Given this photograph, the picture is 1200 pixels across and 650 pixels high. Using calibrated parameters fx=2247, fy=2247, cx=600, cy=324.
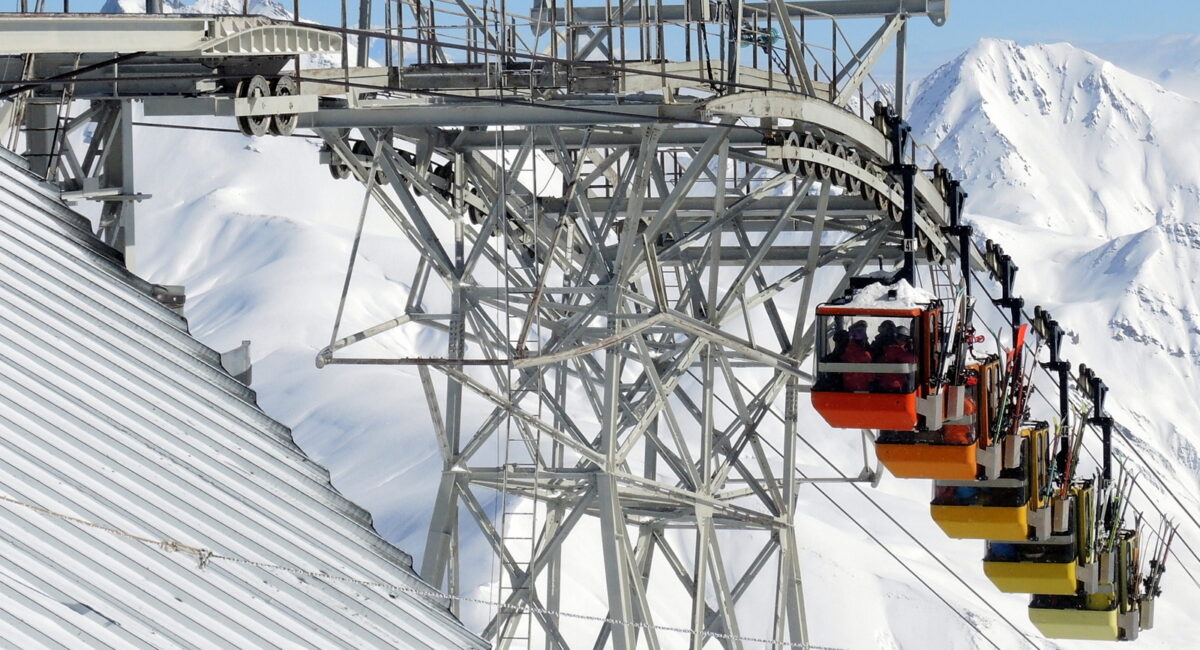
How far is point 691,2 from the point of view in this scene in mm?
26406

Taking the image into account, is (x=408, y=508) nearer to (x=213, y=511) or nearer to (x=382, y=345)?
(x=382, y=345)

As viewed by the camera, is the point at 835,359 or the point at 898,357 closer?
the point at 898,357

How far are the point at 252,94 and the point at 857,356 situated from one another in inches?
291

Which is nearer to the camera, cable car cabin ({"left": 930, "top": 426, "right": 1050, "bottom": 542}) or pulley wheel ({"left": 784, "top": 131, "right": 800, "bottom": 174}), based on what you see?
pulley wheel ({"left": 784, "top": 131, "right": 800, "bottom": 174})

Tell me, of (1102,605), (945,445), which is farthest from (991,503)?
(1102,605)

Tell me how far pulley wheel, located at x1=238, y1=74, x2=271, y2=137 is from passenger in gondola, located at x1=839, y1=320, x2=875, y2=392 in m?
7.01

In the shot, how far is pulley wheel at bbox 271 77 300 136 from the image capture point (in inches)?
838

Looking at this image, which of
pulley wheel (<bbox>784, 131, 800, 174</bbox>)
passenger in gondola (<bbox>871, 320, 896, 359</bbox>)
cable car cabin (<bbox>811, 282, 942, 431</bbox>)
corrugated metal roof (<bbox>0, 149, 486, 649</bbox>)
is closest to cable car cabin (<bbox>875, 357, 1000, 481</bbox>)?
cable car cabin (<bbox>811, 282, 942, 431</bbox>)

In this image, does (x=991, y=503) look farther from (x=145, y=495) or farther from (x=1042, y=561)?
(x=145, y=495)

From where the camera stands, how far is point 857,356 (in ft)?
80.0

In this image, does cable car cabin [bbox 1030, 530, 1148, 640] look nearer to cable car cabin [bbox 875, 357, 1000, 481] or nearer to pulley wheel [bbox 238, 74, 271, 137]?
cable car cabin [bbox 875, 357, 1000, 481]

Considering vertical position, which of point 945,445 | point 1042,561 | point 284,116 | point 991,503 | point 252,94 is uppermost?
point 252,94

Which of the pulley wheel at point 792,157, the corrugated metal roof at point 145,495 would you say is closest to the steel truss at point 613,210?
the pulley wheel at point 792,157

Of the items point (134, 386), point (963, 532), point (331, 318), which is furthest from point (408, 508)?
point (134, 386)
